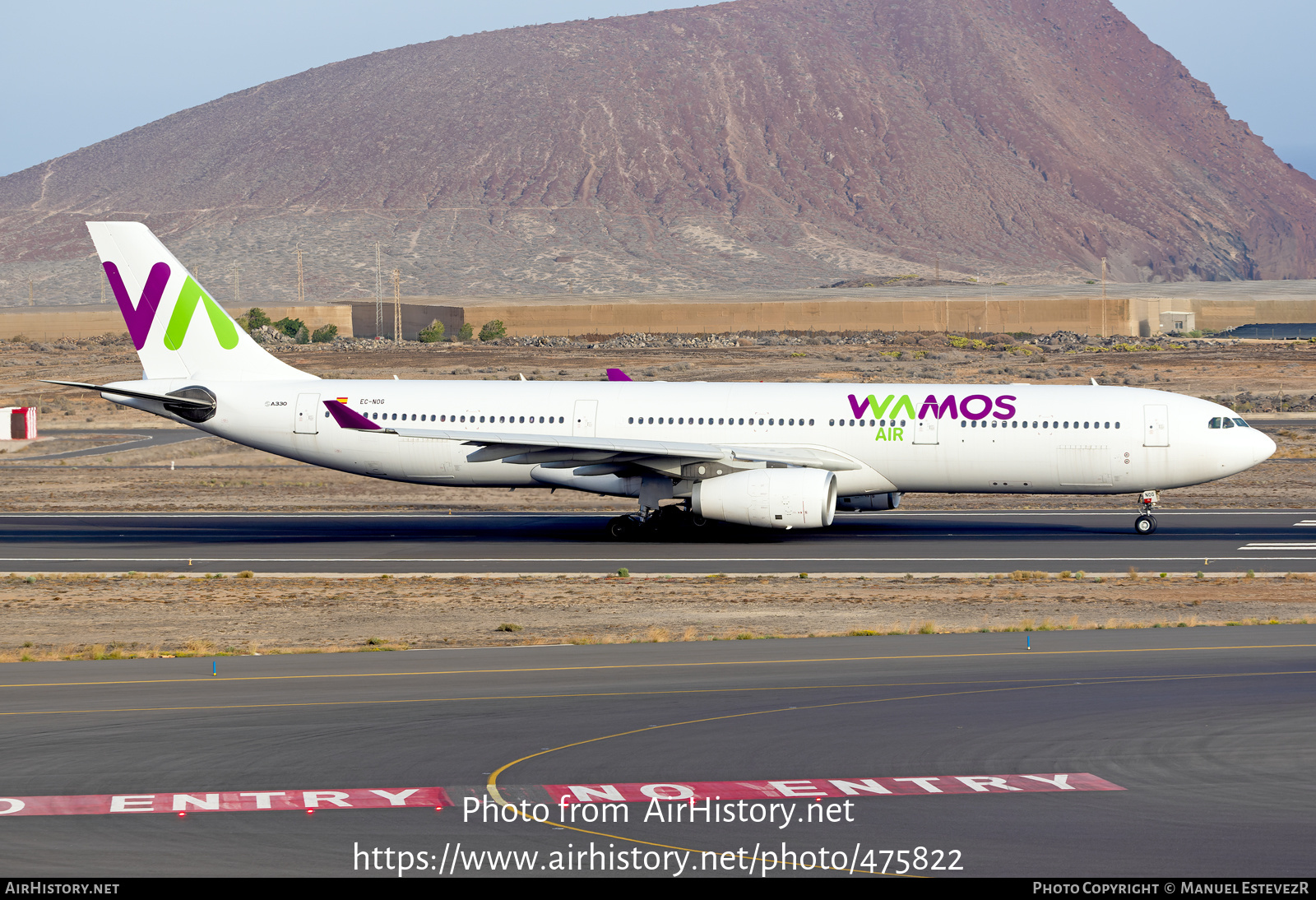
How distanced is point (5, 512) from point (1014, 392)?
29540 millimetres

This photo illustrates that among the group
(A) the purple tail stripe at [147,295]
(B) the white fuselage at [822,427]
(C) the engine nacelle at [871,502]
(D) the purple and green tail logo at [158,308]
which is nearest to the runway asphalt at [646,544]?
(C) the engine nacelle at [871,502]

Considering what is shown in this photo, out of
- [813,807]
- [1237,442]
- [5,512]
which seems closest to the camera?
[813,807]

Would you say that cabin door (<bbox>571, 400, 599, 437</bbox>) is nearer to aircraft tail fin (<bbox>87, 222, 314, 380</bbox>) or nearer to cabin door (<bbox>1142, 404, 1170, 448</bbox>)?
aircraft tail fin (<bbox>87, 222, 314, 380</bbox>)

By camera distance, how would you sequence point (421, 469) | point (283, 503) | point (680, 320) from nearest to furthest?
A: point (421, 469) < point (283, 503) < point (680, 320)

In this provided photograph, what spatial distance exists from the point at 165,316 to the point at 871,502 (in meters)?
19.4

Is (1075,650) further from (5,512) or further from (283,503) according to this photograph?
(5,512)

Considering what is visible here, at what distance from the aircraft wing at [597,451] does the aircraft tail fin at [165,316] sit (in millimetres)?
4250

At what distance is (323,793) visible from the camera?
1258 centimetres

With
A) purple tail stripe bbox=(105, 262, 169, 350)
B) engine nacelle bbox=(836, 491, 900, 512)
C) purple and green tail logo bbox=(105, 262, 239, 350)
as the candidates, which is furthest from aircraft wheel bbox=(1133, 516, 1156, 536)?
purple tail stripe bbox=(105, 262, 169, 350)

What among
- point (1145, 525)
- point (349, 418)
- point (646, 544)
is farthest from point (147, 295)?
point (1145, 525)

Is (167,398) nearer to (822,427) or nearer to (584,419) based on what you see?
(584,419)

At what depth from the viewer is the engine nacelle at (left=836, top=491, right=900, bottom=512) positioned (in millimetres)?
35688
